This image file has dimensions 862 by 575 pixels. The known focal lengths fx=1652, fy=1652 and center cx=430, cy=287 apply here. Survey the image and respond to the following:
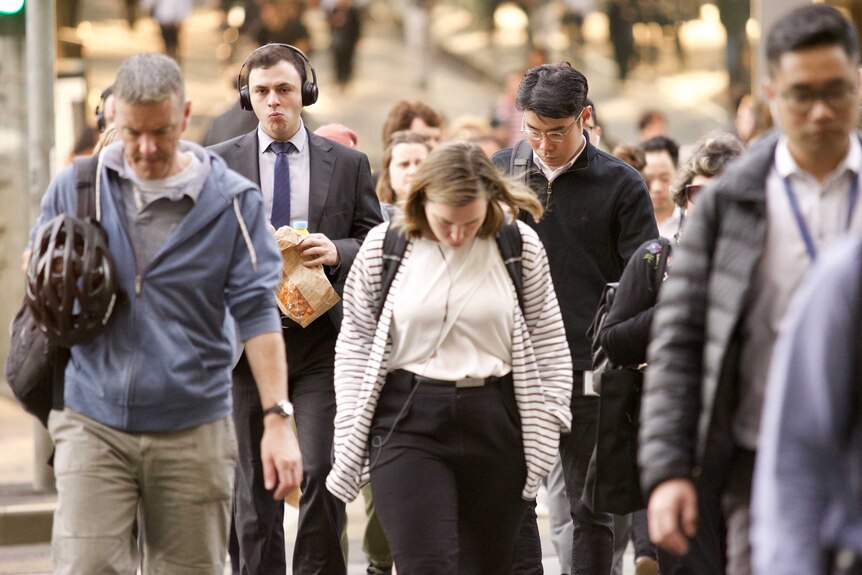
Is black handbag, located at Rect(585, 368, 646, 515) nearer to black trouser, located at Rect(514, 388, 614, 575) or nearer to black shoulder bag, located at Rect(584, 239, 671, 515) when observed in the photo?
black shoulder bag, located at Rect(584, 239, 671, 515)

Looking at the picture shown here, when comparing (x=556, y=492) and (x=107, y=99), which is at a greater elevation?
(x=107, y=99)

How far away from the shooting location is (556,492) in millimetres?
7512

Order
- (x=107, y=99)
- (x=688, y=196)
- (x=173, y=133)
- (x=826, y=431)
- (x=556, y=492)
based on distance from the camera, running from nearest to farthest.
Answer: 1. (x=826, y=431)
2. (x=173, y=133)
3. (x=688, y=196)
4. (x=556, y=492)
5. (x=107, y=99)

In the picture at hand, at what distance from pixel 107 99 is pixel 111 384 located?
3528 mm

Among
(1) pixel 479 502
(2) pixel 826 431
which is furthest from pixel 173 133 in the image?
(2) pixel 826 431

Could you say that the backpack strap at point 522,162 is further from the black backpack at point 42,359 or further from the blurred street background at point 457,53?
the blurred street background at point 457,53

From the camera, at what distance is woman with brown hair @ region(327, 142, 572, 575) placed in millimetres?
5332

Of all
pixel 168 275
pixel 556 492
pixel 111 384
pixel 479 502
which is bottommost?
pixel 556 492

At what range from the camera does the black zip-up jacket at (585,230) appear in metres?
6.89

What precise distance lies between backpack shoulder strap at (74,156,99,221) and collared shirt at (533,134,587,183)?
252 centimetres

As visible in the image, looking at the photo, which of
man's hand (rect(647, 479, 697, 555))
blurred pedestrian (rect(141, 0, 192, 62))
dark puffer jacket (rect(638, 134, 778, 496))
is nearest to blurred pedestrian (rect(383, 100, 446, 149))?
dark puffer jacket (rect(638, 134, 778, 496))

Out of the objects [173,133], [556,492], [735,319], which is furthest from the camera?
[556,492]

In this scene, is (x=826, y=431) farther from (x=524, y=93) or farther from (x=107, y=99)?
(x=107, y=99)

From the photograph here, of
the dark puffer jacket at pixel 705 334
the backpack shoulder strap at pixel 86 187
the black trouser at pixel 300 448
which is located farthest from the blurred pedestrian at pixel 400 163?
the dark puffer jacket at pixel 705 334
